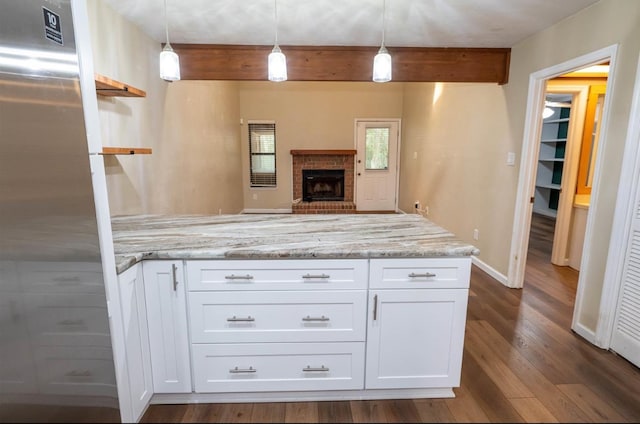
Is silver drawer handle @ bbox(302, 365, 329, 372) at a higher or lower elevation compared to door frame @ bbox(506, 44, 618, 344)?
lower

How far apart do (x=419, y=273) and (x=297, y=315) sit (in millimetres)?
623

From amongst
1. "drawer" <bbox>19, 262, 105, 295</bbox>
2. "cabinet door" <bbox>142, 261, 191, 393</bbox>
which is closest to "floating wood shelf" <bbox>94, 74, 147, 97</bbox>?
Result: "cabinet door" <bbox>142, 261, 191, 393</bbox>

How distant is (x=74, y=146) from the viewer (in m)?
0.97

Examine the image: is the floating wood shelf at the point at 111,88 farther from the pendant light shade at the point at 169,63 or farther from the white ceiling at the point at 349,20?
the white ceiling at the point at 349,20

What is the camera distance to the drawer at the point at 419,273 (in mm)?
1535

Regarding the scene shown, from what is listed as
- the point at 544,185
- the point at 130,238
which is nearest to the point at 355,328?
the point at 130,238

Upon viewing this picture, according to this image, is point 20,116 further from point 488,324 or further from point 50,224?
point 488,324

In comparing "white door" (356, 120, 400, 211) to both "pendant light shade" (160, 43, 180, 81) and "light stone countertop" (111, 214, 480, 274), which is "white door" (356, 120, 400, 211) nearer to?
"light stone countertop" (111, 214, 480, 274)

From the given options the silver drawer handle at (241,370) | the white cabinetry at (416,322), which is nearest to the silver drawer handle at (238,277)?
the silver drawer handle at (241,370)

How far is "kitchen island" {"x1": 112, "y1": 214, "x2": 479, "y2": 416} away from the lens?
4.97 ft

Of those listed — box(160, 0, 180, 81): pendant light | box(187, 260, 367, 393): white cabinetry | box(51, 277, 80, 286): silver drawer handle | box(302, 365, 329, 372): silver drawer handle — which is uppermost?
box(160, 0, 180, 81): pendant light

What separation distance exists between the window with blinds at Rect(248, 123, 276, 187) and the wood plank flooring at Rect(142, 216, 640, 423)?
508 cm

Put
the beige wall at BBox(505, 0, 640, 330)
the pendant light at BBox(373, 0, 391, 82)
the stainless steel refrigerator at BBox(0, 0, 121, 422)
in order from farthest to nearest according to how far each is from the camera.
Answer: the beige wall at BBox(505, 0, 640, 330), the pendant light at BBox(373, 0, 391, 82), the stainless steel refrigerator at BBox(0, 0, 121, 422)

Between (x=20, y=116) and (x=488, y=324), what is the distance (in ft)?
9.33
